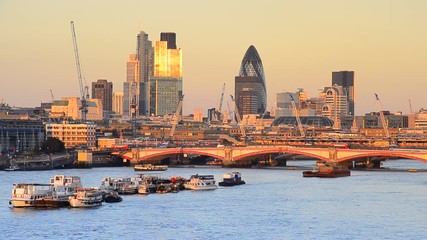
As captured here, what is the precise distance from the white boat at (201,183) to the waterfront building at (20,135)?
4773cm

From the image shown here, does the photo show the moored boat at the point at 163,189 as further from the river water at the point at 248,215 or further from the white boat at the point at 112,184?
the white boat at the point at 112,184

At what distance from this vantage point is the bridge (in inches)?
3393

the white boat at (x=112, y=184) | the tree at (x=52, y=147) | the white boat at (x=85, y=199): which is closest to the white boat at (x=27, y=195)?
the white boat at (x=85, y=199)

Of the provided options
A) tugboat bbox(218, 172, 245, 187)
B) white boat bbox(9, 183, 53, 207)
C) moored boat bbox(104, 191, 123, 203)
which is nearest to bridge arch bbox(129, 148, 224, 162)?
tugboat bbox(218, 172, 245, 187)

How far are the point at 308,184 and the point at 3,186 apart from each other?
17.4 metres

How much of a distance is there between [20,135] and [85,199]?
63852 millimetres

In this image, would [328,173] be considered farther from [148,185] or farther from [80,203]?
[80,203]

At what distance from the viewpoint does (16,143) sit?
11606 centimetres

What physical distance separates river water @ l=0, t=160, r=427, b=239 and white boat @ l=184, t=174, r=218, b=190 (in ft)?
2.75

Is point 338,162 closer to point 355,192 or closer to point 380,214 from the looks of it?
point 355,192

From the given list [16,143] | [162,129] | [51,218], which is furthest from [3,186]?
[162,129]

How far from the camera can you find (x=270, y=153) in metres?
95.7

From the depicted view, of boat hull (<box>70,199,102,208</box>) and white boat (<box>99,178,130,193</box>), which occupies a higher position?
white boat (<box>99,178,130,193</box>)

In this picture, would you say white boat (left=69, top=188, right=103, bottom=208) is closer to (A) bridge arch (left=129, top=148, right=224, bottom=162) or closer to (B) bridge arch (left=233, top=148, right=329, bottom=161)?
(B) bridge arch (left=233, top=148, right=329, bottom=161)
